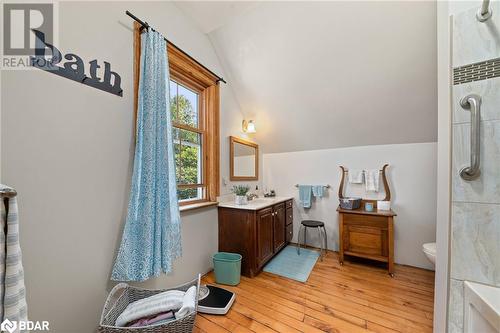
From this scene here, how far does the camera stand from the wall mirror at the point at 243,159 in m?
2.79

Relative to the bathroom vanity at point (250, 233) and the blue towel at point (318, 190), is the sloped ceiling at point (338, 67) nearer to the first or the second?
the blue towel at point (318, 190)

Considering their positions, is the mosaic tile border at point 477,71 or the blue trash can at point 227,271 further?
the blue trash can at point 227,271

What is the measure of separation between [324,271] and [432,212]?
1540mm

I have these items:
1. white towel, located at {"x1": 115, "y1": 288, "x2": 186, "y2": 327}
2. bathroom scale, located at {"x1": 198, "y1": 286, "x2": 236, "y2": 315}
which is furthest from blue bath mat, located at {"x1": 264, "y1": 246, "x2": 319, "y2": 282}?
white towel, located at {"x1": 115, "y1": 288, "x2": 186, "y2": 327}

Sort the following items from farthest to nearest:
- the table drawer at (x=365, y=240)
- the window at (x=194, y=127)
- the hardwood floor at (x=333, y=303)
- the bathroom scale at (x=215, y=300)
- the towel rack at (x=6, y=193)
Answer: the table drawer at (x=365, y=240) < the window at (x=194, y=127) < the bathroom scale at (x=215, y=300) < the hardwood floor at (x=333, y=303) < the towel rack at (x=6, y=193)

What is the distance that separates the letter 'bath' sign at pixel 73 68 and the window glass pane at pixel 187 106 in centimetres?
73

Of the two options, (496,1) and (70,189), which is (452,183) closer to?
(496,1)

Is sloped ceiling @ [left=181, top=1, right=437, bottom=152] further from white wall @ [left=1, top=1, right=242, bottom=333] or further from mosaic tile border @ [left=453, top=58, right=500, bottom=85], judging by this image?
white wall @ [left=1, top=1, right=242, bottom=333]

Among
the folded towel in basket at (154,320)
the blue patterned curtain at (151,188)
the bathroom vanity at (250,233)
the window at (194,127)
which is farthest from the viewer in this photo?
the bathroom vanity at (250,233)

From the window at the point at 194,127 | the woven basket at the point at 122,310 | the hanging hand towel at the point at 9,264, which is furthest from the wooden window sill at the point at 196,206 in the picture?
the hanging hand towel at the point at 9,264

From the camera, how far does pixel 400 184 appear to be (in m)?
2.61

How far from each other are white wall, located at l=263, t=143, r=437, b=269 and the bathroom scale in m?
1.84

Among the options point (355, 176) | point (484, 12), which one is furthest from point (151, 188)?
point (355, 176)

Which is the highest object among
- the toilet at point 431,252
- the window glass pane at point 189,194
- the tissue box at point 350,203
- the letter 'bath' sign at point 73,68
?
the letter 'bath' sign at point 73,68
